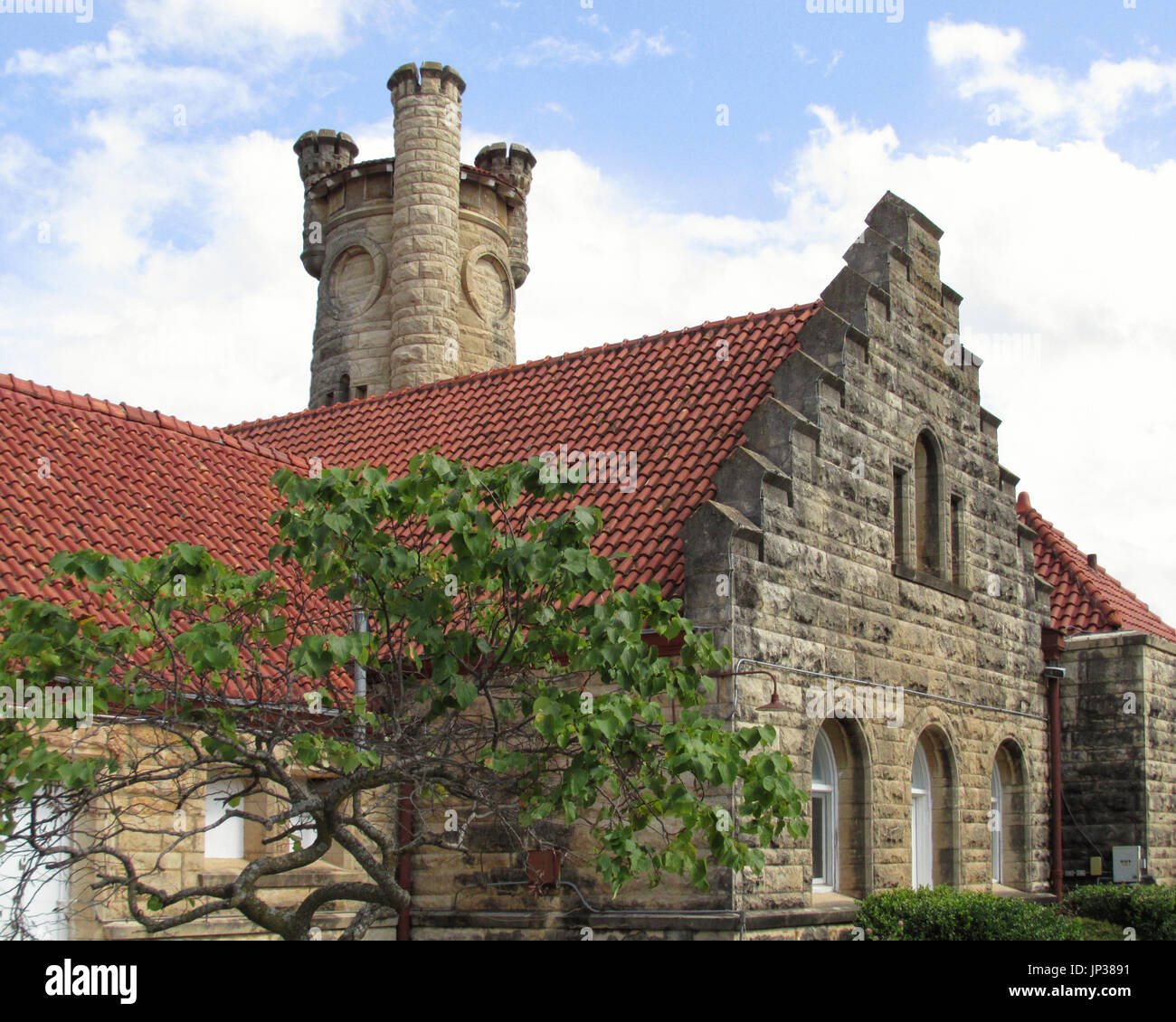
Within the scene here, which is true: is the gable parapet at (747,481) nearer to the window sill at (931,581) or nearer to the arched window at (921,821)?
the window sill at (931,581)

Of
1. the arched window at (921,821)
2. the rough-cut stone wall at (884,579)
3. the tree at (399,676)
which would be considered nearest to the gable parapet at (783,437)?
the rough-cut stone wall at (884,579)

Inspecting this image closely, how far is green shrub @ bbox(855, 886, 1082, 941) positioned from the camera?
1406cm

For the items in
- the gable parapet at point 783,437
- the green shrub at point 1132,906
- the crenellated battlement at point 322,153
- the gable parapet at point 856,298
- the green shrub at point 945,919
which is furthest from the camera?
the crenellated battlement at point 322,153

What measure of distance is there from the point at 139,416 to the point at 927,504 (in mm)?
10451

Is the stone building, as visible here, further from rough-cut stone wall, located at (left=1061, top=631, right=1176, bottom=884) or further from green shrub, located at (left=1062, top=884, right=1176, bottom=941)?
green shrub, located at (left=1062, top=884, right=1176, bottom=941)

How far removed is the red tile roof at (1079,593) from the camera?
69.7 ft

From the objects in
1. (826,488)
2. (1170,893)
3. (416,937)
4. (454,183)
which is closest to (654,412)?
(826,488)

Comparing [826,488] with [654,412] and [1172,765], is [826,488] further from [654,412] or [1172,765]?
[1172,765]

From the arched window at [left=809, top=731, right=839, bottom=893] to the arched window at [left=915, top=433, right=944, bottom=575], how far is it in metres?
3.36

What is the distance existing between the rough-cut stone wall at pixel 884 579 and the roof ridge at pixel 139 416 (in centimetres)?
774

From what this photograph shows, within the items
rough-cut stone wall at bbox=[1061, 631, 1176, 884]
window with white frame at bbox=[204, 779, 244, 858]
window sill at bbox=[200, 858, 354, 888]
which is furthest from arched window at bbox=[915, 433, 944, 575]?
window with white frame at bbox=[204, 779, 244, 858]

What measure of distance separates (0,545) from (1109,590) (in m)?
17.5

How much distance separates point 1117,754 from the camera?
2006 cm

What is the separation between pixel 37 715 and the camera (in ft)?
26.4
